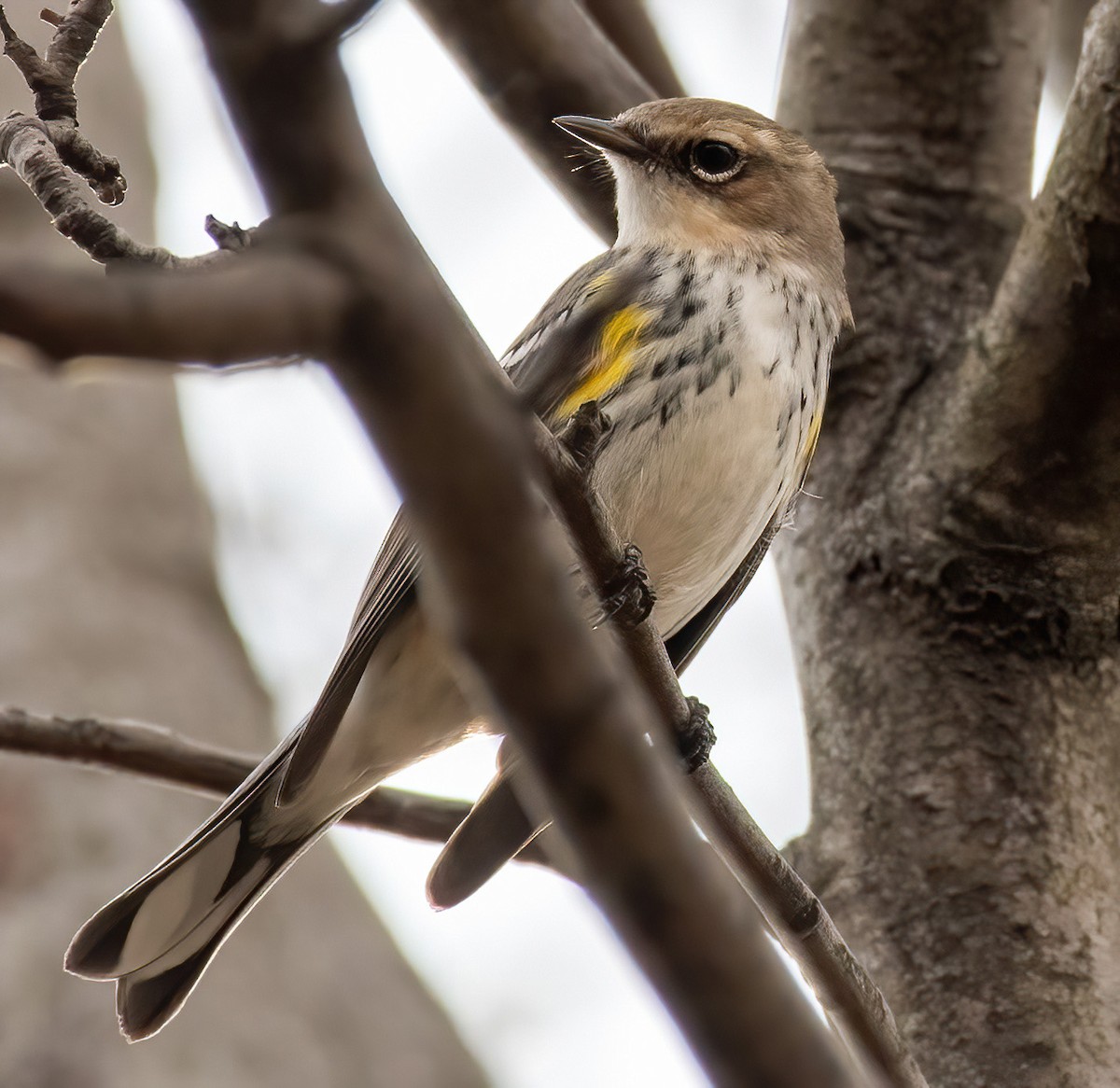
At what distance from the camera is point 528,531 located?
2.62 feet

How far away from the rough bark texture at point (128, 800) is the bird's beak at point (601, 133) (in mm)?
1435

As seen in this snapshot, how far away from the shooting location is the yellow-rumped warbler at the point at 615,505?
2742mm

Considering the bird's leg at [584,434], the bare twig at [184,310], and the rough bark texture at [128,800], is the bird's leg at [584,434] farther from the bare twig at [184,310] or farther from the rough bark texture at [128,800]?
the rough bark texture at [128,800]

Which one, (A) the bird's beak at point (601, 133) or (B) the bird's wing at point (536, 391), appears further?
(A) the bird's beak at point (601, 133)

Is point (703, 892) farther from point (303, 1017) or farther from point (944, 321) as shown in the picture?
point (303, 1017)

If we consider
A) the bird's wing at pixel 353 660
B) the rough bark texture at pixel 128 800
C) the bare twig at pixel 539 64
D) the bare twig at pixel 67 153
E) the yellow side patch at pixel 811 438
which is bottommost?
the rough bark texture at pixel 128 800

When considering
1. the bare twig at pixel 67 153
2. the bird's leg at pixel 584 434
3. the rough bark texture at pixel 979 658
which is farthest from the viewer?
the rough bark texture at pixel 979 658

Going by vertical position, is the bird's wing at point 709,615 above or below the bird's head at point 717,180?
below

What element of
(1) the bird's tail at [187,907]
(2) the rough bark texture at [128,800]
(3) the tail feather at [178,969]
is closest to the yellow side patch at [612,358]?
(1) the bird's tail at [187,907]

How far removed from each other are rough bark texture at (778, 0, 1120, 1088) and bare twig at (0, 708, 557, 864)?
2.36 ft

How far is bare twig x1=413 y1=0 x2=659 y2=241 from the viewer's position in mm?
3393

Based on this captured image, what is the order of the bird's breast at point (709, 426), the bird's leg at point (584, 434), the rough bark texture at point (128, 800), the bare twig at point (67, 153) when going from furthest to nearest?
1. the rough bark texture at point (128, 800)
2. the bird's breast at point (709, 426)
3. the bird's leg at point (584, 434)
4. the bare twig at point (67, 153)

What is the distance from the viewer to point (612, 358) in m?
2.93

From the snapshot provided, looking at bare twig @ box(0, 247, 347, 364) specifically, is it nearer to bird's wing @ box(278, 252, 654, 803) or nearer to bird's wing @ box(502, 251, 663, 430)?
bird's wing @ box(278, 252, 654, 803)
